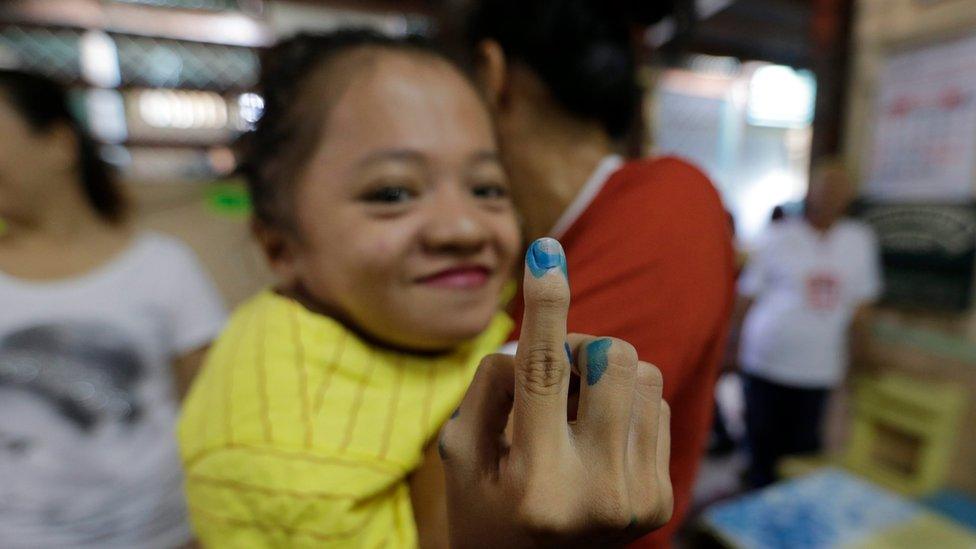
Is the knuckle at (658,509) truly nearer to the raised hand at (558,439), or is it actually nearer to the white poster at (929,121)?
the raised hand at (558,439)

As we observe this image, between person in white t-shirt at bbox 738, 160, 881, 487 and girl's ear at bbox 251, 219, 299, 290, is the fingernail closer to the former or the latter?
girl's ear at bbox 251, 219, 299, 290

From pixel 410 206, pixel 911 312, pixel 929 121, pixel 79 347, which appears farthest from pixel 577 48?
pixel 911 312

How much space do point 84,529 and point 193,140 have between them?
1.90 m

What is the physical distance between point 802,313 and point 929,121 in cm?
163

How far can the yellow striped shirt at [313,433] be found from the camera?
373 mm

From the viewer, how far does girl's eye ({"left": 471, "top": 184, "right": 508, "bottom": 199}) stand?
408mm

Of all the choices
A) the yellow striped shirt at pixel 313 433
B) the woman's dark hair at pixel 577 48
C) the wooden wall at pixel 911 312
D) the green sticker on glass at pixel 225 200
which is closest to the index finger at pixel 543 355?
the yellow striped shirt at pixel 313 433

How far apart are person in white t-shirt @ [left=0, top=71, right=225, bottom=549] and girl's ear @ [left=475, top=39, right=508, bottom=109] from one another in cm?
81

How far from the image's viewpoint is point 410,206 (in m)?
0.40

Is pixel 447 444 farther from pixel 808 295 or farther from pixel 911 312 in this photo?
pixel 808 295

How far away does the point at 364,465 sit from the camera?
0.38m

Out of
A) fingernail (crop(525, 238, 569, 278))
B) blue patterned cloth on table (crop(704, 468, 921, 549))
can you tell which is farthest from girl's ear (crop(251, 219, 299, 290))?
blue patterned cloth on table (crop(704, 468, 921, 549))

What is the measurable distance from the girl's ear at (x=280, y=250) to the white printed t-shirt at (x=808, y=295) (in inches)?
72.1

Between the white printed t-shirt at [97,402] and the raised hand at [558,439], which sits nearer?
the raised hand at [558,439]
